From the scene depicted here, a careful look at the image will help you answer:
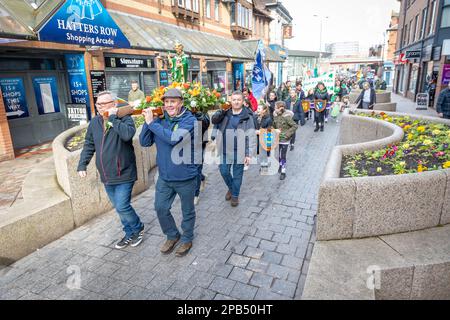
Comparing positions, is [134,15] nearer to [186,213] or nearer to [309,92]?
[309,92]

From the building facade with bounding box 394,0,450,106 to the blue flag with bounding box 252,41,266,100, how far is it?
13479 mm

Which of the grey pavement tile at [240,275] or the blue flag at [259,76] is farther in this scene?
the blue flag at [259,76]

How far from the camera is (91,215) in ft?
17.3

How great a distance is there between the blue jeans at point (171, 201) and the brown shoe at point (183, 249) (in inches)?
2.1

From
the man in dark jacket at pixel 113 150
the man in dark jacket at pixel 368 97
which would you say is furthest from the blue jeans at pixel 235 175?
the man in dark jacket at pixel 368 97

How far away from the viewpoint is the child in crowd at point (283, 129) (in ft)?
23.6

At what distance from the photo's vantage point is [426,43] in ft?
72.2

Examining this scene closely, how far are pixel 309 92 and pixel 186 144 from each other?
12.0 m

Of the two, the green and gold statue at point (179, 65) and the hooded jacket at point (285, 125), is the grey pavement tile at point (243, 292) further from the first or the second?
the green and gold statue at point (179, 65)

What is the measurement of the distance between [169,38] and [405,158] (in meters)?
12.9

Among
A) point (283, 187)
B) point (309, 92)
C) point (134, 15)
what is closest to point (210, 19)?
point (134, 15)

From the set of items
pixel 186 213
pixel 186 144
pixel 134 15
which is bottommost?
pixel 186 213

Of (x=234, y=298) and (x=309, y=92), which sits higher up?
(x=309, y=92)
